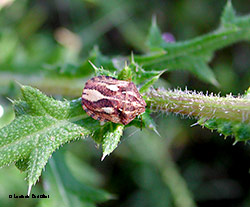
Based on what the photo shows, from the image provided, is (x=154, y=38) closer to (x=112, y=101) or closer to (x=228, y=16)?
(x=228, y=16)

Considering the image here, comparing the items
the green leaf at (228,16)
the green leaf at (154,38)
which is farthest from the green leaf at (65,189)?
the green leaf at (228,16)

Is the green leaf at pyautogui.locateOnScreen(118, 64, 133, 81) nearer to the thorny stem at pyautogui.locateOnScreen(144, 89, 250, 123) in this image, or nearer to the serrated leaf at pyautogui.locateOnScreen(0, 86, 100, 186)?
the thorny stem at pyautogui.locateOnScreen(144, 89, 250, 123)

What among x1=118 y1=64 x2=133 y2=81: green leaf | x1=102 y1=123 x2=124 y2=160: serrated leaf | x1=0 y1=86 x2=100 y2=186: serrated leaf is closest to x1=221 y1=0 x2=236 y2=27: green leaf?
x1=118 y1=64 x2=133 y2=81: green leaf

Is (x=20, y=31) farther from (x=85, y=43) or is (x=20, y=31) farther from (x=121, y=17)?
(x=121, y=17)

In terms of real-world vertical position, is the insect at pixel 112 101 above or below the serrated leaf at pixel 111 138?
above

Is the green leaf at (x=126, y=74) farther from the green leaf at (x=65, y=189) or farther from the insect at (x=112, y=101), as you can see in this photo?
the green leaf at (x=65, y=189)

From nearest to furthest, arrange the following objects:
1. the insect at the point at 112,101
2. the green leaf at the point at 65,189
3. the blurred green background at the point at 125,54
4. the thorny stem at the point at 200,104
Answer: the thorny stem at the point at 200,104
the insect at the point at 112,101
the green leaf at the point at 65,189
the blurred green background at the point at 125,54
